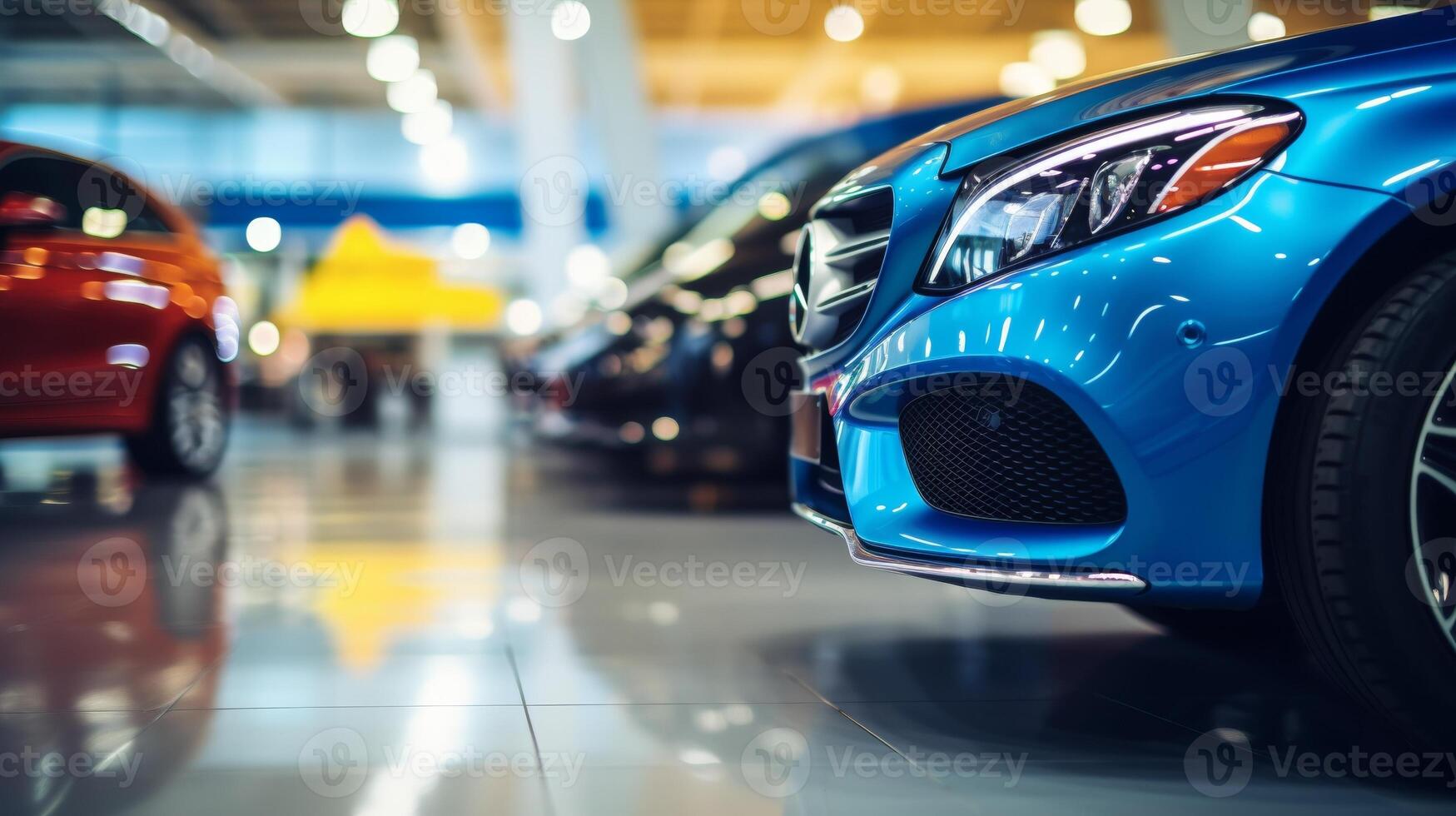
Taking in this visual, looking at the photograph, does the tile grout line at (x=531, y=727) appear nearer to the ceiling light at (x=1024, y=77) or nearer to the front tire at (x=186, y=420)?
the front tire at (x=186, y=420)

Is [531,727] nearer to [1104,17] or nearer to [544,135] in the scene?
[544,135]

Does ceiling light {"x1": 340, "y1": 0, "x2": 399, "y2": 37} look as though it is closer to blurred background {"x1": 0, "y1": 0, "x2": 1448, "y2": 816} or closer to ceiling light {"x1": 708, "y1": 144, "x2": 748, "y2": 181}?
blurred background {"x1": 0, "y1": 0, "x2": 1448, "y2": 816}

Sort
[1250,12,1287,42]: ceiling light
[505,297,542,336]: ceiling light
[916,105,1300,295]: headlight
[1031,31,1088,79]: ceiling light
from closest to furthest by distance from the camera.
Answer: [916,105,1300,295]: headlight < [1250,12,1287,42]: ceiling light < [505,297,542,336]: ceiling light < [1031,31,1088,79]: ceiling light

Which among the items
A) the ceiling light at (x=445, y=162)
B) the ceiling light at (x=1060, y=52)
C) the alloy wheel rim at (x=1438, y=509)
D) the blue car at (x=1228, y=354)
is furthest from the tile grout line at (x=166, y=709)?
the ceiling light at (x=445, y=162)

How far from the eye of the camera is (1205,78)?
5.83 feet

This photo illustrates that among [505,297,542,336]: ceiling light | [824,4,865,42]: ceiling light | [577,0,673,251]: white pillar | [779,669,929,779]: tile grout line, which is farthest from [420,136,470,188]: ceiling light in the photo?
[779,669,929,779]: tile grout line

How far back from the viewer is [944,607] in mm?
2986

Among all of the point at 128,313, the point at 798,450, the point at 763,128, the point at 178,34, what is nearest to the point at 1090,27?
the point at 763,128

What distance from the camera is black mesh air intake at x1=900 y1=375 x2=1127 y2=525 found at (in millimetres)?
1725

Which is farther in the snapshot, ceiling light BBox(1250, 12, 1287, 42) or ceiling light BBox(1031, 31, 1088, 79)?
ceiling light BBox(1031, 31, 1088, 79)

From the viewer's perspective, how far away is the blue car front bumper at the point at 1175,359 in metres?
1.62

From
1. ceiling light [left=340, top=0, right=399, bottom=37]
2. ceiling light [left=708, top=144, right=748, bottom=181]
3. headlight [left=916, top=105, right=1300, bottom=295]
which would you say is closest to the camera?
headlight [left=916, top=105, right=1300, bottom=295]

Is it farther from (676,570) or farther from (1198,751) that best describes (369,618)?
(1198,751)

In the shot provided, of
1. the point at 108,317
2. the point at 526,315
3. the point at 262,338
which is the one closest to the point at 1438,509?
the point at 108,317
